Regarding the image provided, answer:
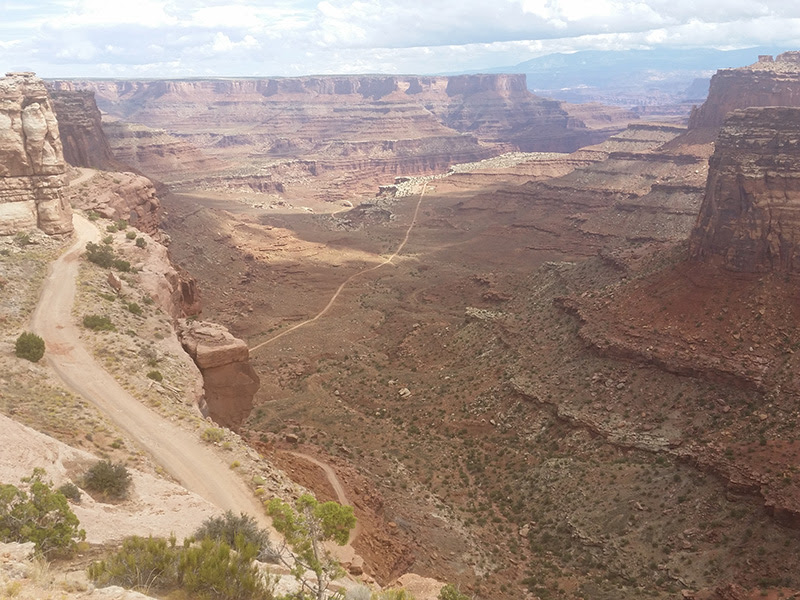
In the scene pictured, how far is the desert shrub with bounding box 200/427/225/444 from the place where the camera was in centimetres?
2566

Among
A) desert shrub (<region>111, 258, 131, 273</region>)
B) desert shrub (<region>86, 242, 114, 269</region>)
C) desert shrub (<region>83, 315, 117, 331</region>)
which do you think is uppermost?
desert shrub (<region>86, 242, 114, 269</region>)

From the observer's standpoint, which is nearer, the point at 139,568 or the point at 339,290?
the point at 139,568

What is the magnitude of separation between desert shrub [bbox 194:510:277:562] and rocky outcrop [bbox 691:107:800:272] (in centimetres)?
3361

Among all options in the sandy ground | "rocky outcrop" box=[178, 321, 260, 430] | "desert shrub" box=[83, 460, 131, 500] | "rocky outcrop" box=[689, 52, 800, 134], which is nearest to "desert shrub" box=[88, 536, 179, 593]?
the sandy ground

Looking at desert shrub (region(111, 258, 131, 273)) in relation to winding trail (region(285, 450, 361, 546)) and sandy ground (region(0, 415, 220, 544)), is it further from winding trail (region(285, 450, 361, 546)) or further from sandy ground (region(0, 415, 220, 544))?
sandy ground (region(0, 415, 220, 544))

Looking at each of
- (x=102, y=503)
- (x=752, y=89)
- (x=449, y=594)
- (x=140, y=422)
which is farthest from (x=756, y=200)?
(x=752, y=89)

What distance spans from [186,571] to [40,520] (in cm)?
412

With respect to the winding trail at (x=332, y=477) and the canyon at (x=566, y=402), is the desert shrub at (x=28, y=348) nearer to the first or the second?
the canyon at (x=566, y=402)

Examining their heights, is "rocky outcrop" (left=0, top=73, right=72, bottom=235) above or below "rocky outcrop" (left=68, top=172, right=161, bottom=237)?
above

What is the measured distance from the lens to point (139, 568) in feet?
46.3

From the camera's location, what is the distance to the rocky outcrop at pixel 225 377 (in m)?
31.9

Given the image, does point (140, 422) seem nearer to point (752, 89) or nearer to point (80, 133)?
point (80, 133)

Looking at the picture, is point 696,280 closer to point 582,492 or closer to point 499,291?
point 582,492

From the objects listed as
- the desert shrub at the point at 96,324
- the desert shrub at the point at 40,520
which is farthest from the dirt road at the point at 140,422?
the desert shrub at the point at 40,520
